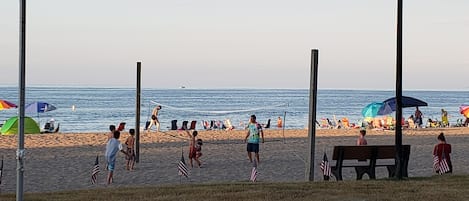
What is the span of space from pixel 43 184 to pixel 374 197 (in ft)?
23.8

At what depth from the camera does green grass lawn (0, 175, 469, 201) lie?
11.4 metres

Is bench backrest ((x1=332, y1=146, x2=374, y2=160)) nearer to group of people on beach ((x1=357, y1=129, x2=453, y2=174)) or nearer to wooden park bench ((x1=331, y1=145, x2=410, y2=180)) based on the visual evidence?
wooden park bench ((x1=331, y1=145, x2=410, y2=180))

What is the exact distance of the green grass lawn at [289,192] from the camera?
37.6ft

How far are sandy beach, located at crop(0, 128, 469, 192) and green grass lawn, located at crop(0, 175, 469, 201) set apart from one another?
340 centimetres

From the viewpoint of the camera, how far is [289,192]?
1194 centimetres

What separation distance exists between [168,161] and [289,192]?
31.6ft

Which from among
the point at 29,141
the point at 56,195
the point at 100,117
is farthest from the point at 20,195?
the point at 100,117

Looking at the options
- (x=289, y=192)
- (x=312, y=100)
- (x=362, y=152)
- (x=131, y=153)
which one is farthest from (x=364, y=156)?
(x=131, y=153)

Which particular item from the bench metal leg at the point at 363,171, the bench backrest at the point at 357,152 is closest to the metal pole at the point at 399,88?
the bench metal leg at the point at 363,171

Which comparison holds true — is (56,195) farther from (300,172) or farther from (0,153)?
(0,153)

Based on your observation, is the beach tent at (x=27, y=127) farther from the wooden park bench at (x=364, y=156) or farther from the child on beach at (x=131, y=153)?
the wooden park bench at (x=364, y=156)

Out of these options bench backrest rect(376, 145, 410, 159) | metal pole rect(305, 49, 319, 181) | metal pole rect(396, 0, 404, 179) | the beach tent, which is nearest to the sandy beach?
the beach tent

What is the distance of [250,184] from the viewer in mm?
13039

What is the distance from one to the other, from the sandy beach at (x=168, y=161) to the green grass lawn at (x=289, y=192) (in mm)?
3397
